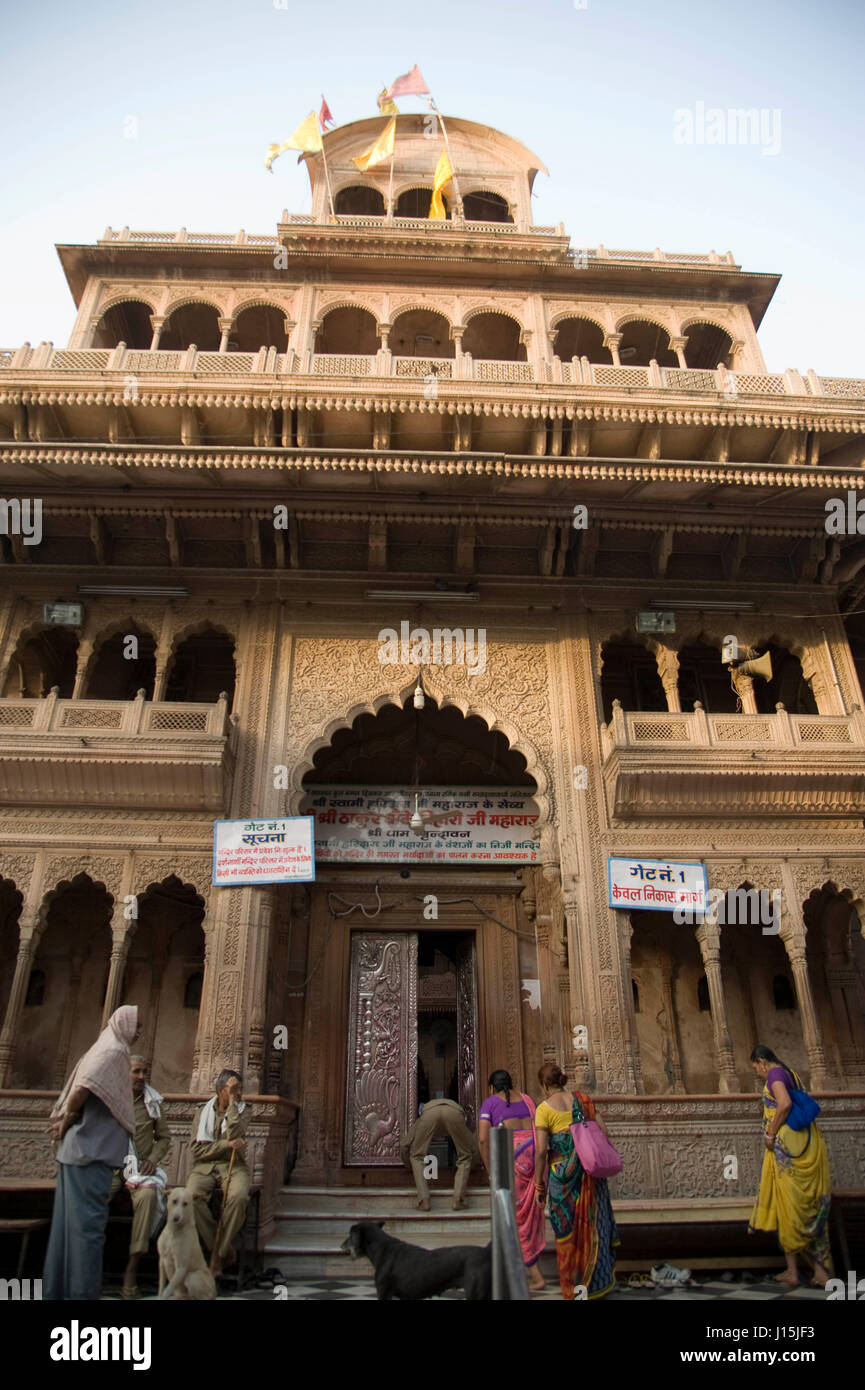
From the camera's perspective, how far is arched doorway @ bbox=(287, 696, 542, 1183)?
9625mm

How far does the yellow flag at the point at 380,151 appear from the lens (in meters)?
13.2

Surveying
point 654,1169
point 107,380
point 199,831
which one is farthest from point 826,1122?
point 107,380

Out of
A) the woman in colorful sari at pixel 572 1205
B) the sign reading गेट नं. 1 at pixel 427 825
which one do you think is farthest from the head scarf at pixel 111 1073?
the sign reading गेट नं. 1 at pixel 427 825

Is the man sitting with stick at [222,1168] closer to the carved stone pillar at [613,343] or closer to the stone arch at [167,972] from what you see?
the stone arch at [167,972]

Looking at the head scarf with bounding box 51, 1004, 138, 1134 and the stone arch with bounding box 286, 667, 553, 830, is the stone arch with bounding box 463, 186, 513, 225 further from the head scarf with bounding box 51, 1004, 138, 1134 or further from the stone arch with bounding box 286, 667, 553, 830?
the head scarf with bounding box 51, 1004, 138, 1134

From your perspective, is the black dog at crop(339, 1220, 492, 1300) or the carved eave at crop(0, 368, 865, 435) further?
the carved eave at crop(0, 368, 865, 435)

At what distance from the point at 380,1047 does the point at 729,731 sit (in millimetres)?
5098

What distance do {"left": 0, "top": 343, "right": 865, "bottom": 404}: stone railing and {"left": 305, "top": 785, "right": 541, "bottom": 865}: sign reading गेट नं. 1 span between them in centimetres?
473

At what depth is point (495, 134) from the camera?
1393 cm

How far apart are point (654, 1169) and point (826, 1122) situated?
64.4 inches

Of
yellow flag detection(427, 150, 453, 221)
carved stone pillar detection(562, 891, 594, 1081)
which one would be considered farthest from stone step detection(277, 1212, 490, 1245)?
yellow flag detection(427, 150, 453, 221)

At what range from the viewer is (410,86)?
13758 millimetres

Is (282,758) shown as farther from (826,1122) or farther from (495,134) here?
(495,134)
